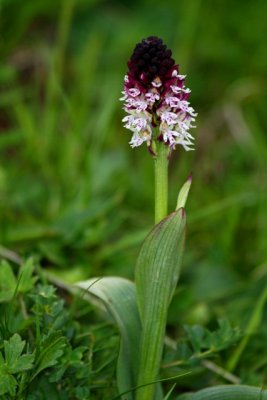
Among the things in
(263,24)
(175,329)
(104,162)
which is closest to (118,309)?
(175,329)

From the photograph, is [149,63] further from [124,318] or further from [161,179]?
[124,318]

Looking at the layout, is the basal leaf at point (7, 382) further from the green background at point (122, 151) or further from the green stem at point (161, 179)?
the green background at point (122, 151)

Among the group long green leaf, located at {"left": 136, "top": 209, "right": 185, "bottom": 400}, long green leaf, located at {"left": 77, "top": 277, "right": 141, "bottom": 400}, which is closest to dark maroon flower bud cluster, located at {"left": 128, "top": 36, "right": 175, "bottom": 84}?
long green leaf, located at {"left": 136, "top": 209, "right": 185, "bottom": 400}

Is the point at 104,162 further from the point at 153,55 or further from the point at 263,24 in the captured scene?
the point at 153,55

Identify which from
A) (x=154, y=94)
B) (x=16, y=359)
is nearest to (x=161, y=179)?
(x=154, y=94)

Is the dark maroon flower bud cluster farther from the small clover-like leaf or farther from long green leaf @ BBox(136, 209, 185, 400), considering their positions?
the small clover-like leaf

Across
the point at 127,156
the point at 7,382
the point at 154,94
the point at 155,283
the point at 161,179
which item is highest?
the point at 127,156

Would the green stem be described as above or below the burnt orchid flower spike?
below
